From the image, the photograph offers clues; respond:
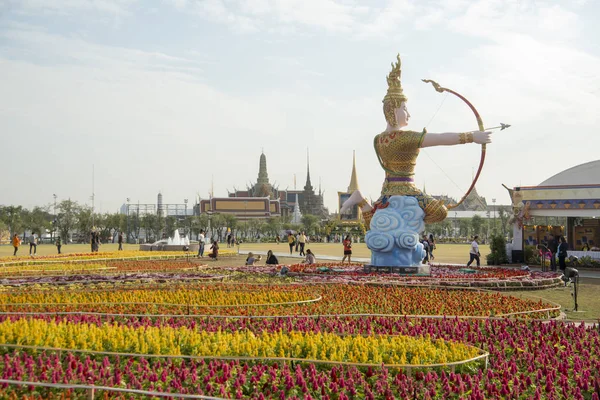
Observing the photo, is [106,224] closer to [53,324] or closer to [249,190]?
[249,190]

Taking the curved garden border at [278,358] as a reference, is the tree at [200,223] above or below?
above

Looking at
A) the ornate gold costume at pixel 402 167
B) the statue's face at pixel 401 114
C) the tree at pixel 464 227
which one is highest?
the statue's face at pixel 401 114

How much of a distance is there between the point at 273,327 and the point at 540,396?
4.34m

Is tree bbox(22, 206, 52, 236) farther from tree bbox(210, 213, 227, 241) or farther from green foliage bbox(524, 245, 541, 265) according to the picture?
green foliage bbox(524, 245, 541, 265)

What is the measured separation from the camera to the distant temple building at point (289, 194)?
430 feet

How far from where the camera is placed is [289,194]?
459 feet

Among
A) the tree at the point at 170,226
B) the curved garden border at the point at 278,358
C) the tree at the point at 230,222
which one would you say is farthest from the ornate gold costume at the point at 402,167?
the tree at the point at 230,222

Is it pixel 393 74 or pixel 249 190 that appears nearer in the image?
pixel 393 74

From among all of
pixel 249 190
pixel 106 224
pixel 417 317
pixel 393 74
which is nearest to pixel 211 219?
pixel 106 224

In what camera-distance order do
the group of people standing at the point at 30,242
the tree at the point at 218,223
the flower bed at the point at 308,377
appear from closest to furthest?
the flower bed at the point at 308,377 → the group of people standing at the point at 30,242 → the tree at the point at 218,223

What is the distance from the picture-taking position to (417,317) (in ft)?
36.2

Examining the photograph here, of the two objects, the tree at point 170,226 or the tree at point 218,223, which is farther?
the tree at point 218,223

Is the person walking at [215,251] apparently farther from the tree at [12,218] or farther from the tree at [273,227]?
the tree at [273,227]

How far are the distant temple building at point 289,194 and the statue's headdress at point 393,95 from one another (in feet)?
358
